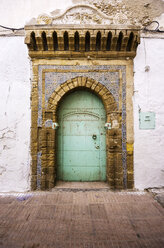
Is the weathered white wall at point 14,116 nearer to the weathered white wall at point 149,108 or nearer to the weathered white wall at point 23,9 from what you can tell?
the weathered white wall at point 23,9

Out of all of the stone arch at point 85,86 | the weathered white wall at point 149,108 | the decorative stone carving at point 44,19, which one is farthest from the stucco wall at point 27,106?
the stone arch at point 85,86

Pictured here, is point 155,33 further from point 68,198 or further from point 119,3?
point 68,198

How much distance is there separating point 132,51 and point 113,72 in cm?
63

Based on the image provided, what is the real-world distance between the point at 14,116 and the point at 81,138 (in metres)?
1.65

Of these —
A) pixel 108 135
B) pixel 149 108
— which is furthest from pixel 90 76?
pixel 149 108

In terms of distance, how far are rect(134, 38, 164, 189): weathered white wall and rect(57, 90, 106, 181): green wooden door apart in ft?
2.65

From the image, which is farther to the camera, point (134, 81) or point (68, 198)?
point (134, 81)

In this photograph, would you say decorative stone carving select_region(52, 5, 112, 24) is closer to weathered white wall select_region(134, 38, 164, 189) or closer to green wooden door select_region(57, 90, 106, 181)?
weathered white wall select_region(134, 38, 164, 189)

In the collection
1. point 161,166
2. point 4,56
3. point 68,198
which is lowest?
point 68,198

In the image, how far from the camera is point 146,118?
3318mm

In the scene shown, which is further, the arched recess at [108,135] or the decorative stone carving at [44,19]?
the decorative stone carving at [44,19]

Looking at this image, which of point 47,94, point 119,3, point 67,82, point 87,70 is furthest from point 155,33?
point 47,94

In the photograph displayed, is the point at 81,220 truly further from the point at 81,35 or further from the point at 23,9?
the point at 23,9

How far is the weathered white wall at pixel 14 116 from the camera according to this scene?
3.26m
